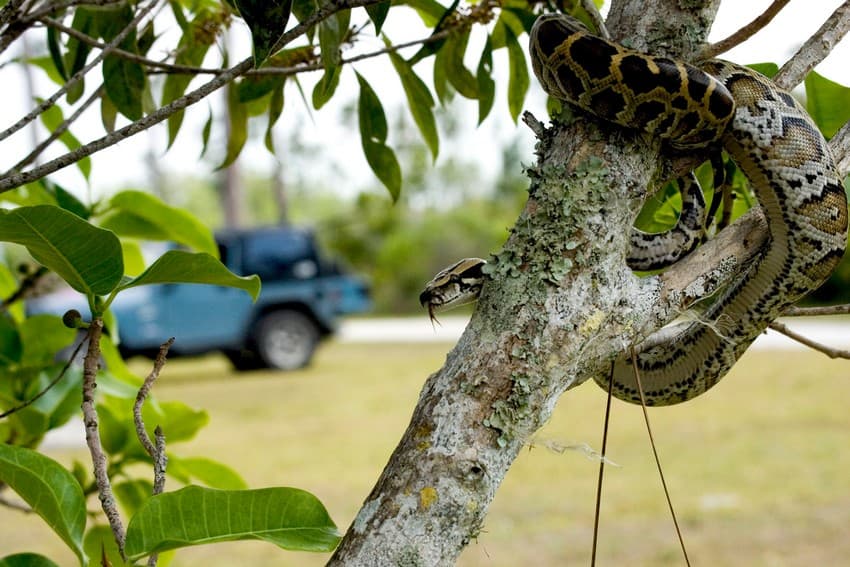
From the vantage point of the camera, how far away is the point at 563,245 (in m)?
1.23

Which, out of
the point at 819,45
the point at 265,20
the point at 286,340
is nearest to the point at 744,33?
the point at 819,45

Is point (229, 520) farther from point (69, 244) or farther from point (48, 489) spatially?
point (69, 244)

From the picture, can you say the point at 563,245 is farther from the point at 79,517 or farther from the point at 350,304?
the point at 350,304

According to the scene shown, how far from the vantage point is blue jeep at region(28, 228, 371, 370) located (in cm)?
1516

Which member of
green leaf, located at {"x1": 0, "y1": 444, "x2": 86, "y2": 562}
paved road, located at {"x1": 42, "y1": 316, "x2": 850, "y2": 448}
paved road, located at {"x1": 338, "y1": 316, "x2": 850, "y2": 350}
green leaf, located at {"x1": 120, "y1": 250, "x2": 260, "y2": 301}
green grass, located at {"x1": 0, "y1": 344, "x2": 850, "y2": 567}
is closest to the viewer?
green leaf, located at {"x1": 0, "y1": 444, "x2": 86, "y2": 562}

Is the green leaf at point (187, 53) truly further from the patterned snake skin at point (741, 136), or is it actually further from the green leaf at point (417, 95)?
the patterned snake skin at point (741, 136)

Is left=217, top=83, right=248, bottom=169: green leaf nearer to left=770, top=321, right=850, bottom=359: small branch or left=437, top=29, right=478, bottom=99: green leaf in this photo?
left=437, top=29, right=478, bottom=99: green leaf

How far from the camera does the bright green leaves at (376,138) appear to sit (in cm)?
181

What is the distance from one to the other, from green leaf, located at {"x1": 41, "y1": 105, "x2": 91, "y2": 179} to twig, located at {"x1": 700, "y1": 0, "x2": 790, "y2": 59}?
1.22m

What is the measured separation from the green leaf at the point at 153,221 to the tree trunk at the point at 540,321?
0.76m

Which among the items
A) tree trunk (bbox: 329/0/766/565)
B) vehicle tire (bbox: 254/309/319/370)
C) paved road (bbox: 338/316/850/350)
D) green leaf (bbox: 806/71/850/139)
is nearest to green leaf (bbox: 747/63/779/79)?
green leaf (bbox: 806/71/850/139)

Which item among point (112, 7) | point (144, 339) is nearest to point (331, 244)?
point (144, 339)

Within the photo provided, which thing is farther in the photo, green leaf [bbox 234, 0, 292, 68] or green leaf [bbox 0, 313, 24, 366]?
green leaf [bbox 0, 313, 24, 366]

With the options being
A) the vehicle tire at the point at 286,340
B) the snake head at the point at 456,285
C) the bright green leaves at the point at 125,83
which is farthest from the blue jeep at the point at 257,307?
the snake head at the point at 456,285
